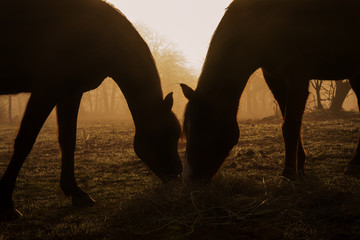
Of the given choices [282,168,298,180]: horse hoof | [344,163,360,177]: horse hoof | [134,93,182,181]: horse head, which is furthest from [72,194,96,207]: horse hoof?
[344,163,360,177]: horse hoof

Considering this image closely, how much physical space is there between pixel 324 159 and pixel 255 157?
133cm

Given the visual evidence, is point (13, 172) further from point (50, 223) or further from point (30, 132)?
point (50, 223)

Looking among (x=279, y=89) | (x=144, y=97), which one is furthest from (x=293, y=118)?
(x=144, y=97)

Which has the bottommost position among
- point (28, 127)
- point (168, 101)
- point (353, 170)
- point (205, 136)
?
point (353, 170)

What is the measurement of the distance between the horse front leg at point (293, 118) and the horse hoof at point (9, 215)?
3.22 meters

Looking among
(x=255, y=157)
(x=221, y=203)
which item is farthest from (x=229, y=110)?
(x=255, y=157)

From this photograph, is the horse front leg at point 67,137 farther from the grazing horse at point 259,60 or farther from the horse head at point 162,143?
the grazing horse at point 259,60

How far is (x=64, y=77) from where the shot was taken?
358 cm

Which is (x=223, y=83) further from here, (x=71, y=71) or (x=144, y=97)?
(x=71, y=71)

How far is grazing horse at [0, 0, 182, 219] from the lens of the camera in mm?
3486

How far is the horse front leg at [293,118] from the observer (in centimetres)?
411

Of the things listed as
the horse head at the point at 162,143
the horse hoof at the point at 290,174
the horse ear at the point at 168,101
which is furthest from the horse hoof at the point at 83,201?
the horse hoof at the point at 290,174

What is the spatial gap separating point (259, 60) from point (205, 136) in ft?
4.26

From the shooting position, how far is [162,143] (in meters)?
4.21
